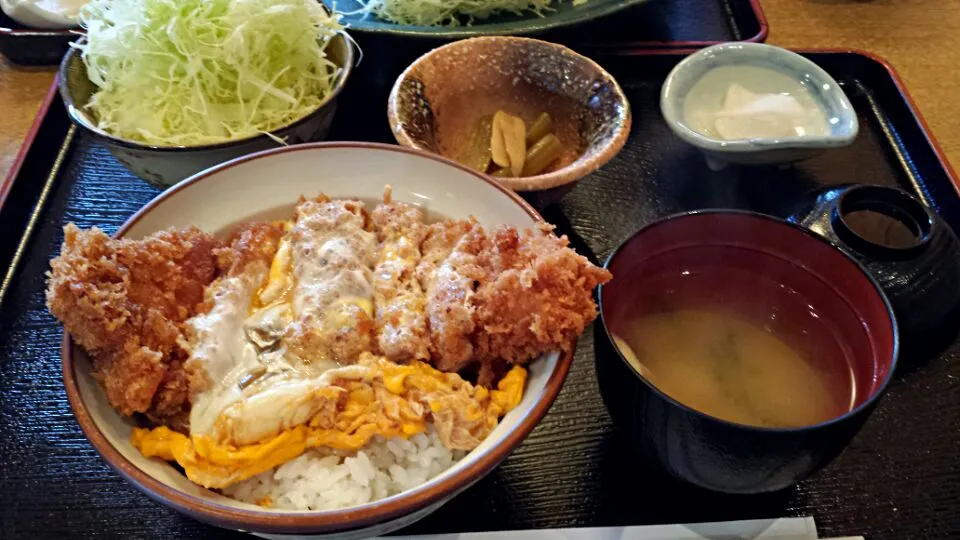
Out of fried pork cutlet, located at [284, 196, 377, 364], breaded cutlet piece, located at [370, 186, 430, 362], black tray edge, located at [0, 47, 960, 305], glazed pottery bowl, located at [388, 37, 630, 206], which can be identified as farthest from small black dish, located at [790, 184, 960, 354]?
fried pork cutlet, located at [284, 196, 377, 364]

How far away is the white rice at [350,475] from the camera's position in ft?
3.93

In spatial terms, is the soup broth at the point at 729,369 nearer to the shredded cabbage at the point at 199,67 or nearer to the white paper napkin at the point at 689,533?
the white paper napkin at the point at 689,533

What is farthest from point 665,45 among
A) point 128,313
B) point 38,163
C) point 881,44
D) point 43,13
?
point 43,13

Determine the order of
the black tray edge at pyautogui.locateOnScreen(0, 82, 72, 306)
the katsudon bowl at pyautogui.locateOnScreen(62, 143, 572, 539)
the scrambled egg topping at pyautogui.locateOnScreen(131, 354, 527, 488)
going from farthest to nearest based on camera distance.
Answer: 1. the black tray edge at pyautogui.locateOnScreen(0, 82, 72, 306)
2. the scrambled egg topping at pyautogui.locateOnScreen(131, 354, 527, 488)
3. the katsudon bowl at pyautogui.locateOnScreen(62, 143, 572, 539)

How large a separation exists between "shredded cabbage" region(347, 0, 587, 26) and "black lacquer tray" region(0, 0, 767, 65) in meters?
0.19

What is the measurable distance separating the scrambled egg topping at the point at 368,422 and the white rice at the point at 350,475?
3 cm

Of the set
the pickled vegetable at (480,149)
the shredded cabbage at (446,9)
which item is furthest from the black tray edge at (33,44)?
the pickled vegetable at (480,149)

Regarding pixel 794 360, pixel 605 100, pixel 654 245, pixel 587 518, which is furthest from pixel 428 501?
pixel 605 100

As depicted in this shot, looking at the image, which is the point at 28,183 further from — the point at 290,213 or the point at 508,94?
the point at 508,94

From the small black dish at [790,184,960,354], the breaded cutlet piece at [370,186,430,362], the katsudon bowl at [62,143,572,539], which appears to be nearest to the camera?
the katsudon bowl at [62,143,572,539]

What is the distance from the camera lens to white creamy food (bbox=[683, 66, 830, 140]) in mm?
2123

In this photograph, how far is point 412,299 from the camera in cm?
137

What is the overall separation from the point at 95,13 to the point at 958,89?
10.2 feet

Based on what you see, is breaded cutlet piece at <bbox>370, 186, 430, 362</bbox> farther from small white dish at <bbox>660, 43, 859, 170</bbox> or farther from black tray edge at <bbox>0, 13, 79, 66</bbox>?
black tray edge at <bbox>0, 13, 79, 66</bbox>
